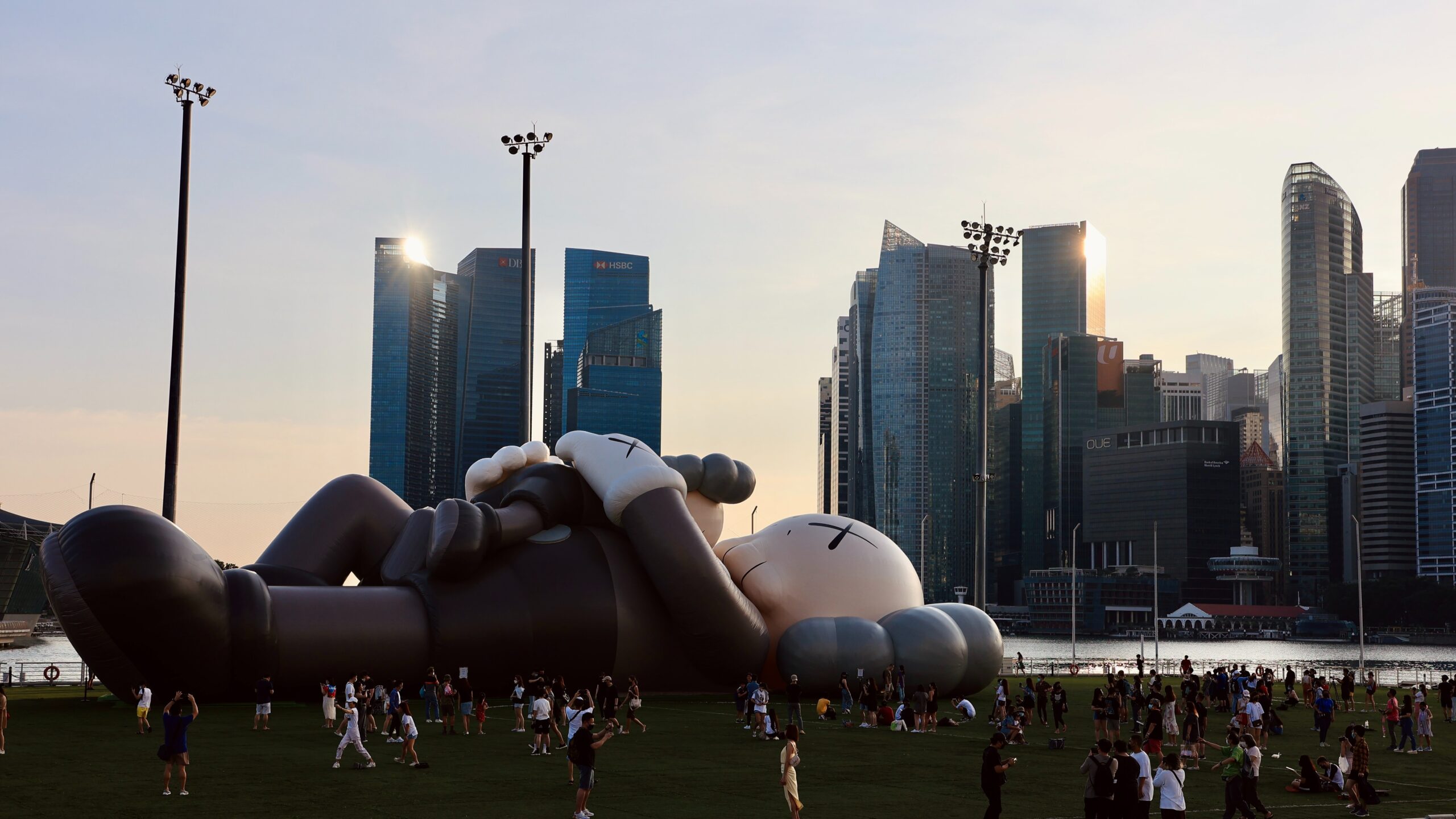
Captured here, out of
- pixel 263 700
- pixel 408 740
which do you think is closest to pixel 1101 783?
pixel 408 740

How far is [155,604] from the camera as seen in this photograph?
1049 inches

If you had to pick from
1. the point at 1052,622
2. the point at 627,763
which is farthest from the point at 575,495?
the point at 1052,622

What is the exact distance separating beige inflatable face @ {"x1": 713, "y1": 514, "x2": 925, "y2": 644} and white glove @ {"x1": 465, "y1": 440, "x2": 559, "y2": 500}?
5163 mm

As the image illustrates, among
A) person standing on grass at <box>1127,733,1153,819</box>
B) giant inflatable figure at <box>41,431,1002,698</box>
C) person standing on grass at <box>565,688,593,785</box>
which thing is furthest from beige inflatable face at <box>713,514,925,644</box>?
person standing on grass at <box>1127,733,1153,819</box>

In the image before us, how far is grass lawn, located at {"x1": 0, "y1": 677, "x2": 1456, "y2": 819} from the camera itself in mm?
17734

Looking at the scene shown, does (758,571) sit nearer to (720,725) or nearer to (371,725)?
(720,725)

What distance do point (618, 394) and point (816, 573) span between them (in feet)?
473

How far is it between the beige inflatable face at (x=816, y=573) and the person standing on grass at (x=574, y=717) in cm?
1290

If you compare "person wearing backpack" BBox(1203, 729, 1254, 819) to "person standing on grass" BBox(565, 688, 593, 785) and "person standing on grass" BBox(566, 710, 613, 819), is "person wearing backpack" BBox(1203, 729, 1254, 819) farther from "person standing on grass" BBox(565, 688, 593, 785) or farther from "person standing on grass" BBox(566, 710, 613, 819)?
"person standing on grass" BBox(565, 688, 593, 785)

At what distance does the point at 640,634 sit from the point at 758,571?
12.3ft

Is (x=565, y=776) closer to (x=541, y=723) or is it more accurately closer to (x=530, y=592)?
(x=541, y=723)

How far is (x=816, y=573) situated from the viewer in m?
34.9

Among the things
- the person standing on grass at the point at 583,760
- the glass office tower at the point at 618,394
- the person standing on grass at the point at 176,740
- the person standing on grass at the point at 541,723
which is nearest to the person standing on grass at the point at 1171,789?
the person standing on grass at the point at 583,760

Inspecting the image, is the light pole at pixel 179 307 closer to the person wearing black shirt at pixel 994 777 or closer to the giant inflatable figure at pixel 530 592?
the giant inflatable figure at pixel 530 592
